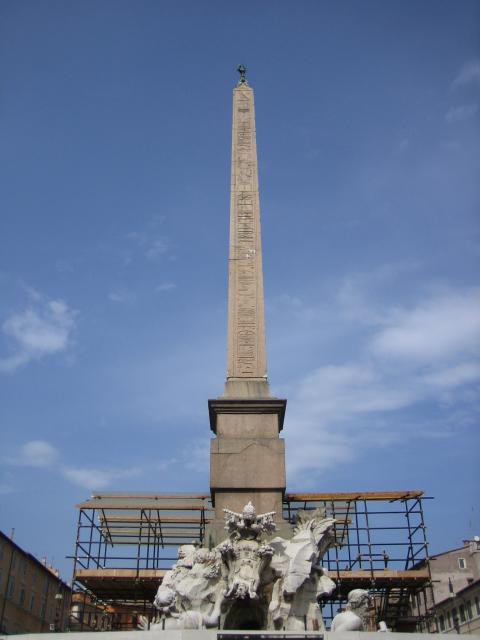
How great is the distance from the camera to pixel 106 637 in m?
8.35

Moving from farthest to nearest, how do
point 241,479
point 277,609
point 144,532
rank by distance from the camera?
point 144,532 → point 241,479 → point 277,609

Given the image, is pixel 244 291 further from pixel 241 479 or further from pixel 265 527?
pixel 265 527

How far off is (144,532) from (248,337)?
8.71 m

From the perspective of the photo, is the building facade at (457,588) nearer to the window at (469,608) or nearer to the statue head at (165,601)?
the window at (469,608)

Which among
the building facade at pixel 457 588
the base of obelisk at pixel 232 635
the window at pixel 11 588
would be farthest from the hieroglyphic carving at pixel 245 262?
the window at pixel 11 588

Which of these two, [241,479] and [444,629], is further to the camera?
[444,629]

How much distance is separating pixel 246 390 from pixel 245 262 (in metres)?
2.82

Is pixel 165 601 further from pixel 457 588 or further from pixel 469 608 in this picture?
pixel 457 588

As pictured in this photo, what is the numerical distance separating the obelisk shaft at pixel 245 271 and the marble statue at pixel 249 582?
3.00 m

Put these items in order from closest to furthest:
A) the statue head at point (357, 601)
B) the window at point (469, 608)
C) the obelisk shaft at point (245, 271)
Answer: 1. the statue head at point (357, 601)
2. the obelisk shaft at point (245, 271)
3. the window at point (469, 608)

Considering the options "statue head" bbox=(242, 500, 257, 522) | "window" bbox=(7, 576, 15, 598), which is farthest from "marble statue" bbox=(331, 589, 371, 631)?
"window" bbox=(7, 576, 15, 598)

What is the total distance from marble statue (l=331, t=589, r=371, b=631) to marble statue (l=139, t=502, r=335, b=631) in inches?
27.0

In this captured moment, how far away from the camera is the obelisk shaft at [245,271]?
1327 centimetres

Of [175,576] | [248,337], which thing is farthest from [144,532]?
[175,576]
